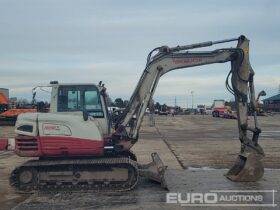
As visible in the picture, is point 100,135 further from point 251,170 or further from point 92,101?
point 251,170

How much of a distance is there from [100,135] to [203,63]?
12.0 ft

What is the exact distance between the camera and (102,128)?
493 inches

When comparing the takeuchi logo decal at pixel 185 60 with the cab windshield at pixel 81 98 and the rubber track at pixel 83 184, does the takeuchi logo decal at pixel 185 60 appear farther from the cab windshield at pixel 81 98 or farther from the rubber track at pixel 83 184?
the rubber track at pixel 83 184

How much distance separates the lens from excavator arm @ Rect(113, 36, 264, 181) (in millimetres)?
12727

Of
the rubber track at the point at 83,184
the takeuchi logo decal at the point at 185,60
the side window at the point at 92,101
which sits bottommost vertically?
the rubber track at the point at 83,184

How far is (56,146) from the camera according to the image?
11.9 m

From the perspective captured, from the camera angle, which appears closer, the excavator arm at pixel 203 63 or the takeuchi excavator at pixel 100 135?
the takeuchi excavator at pixel 100 135

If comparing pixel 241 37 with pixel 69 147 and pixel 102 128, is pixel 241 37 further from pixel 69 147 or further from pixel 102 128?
pixel 69 147

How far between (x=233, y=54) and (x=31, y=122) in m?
5.80

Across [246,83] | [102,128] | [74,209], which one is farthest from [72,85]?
[246,83]

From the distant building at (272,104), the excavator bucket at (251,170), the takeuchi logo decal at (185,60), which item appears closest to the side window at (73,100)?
the takeuchi logo decal at (185,60)

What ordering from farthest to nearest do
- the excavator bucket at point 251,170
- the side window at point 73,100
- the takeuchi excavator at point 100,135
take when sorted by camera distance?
the side window at point 73,100
the excavator bucket at point 251,170
the takeuchi excavator at point 100,135

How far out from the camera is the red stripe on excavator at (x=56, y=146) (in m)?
11.9

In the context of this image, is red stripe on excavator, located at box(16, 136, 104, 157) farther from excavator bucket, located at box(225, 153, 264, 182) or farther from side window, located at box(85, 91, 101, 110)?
excavator bucket, located at box(225, 153, 264, 182)
